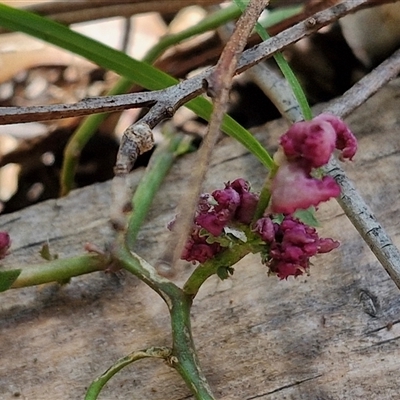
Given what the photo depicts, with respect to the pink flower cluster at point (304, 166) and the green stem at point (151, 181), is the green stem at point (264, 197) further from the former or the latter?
the green stem at point (151, 181)

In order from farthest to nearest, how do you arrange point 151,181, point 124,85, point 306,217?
1. point 124,85
2. point 151,181
3. point 306,217

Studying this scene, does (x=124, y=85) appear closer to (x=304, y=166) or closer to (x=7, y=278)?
(x=7, y=278)

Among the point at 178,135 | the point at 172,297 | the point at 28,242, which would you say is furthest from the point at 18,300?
the point at 178,135

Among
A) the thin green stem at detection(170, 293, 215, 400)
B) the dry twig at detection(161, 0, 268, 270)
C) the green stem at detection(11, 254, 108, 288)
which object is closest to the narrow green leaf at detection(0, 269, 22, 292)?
the green stem at detection(11, 254, 108, 288)

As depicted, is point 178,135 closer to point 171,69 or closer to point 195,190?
point 171,69

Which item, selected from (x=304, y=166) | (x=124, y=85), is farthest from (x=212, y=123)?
(x=124, y=85)

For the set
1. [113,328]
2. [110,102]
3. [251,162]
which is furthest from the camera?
[251,162]

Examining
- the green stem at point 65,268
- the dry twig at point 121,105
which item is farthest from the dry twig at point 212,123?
the green stem at point 65,268
